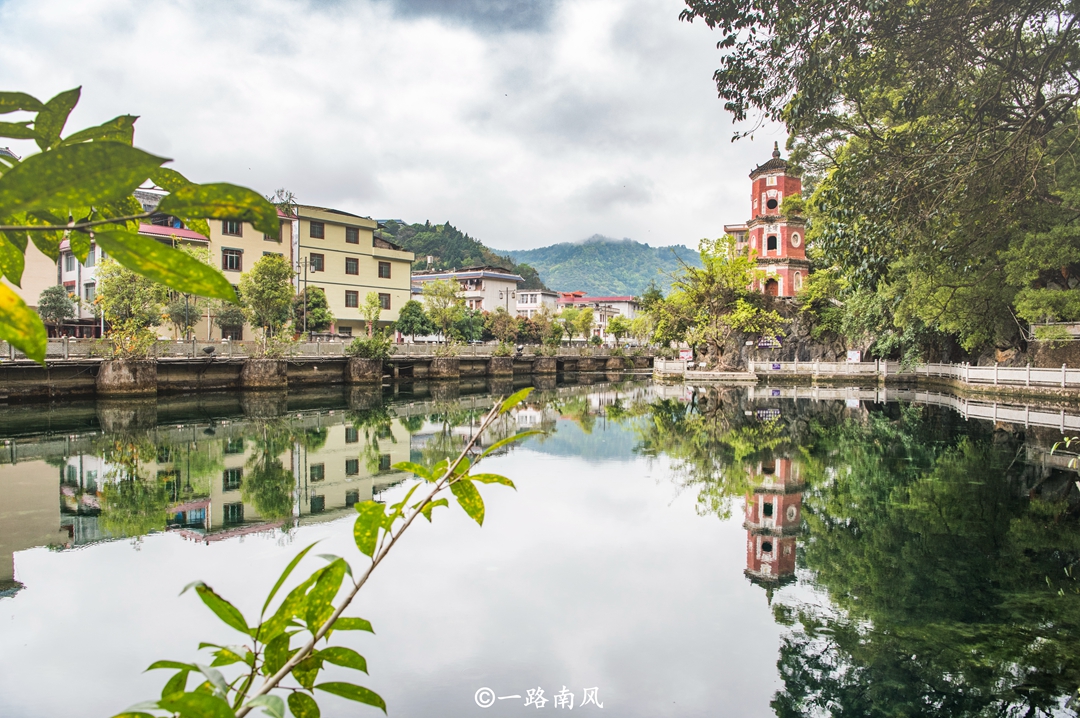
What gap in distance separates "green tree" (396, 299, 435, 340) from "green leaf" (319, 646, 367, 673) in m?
39.7

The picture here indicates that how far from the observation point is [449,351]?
34406 mm

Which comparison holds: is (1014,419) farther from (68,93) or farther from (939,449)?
(68,93)

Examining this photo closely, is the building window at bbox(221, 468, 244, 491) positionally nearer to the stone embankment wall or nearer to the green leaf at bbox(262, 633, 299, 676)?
the stone embankment wall

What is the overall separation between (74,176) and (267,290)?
27.8 m

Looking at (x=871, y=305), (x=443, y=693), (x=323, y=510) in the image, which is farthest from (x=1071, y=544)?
(x=871, y=305)

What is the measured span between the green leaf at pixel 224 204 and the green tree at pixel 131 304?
77.3 feet

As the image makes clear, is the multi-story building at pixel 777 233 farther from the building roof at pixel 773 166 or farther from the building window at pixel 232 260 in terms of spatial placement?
the building window at pixel 232 260

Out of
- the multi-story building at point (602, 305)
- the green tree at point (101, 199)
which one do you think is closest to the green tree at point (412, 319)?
the multi-story building at point (602, 305)

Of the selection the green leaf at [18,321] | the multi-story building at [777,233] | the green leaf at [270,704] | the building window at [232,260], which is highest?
the multi-story building at [777,233]

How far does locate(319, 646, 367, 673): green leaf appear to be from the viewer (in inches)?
37.3

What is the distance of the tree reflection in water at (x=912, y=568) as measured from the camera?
361cm

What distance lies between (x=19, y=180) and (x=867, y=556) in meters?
6.34

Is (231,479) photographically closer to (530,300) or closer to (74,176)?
(74,176)

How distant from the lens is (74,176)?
2.09ft
